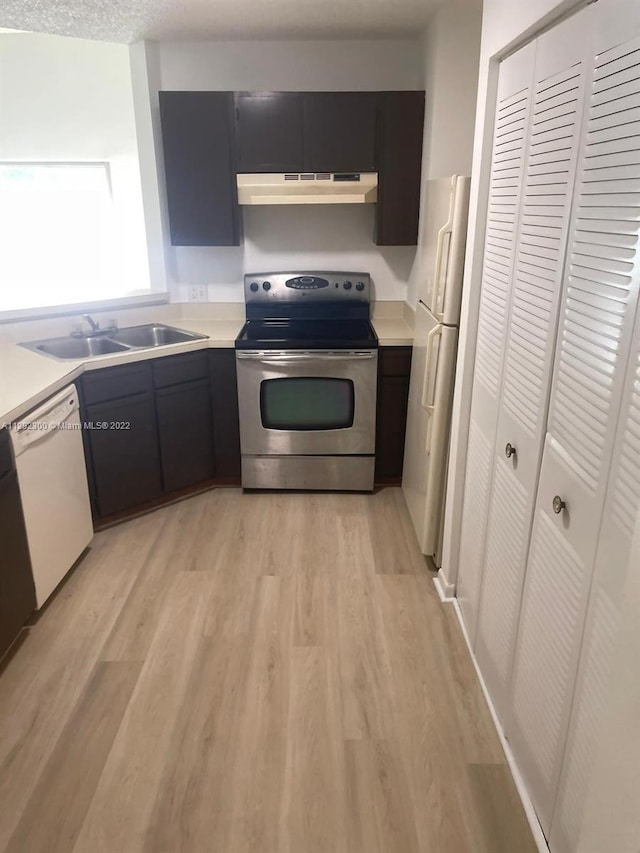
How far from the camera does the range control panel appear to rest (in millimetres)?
3594

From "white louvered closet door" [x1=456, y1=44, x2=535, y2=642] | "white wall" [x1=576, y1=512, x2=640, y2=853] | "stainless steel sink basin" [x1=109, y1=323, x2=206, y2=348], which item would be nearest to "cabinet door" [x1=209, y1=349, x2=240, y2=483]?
"stainless steel sink basin" [x1=109, y1=323, x2=206, y2=348]

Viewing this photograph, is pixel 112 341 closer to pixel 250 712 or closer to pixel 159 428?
pixel 159 428

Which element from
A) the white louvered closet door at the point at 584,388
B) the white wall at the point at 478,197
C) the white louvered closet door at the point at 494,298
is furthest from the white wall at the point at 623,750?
the white wall at the point at 478,197

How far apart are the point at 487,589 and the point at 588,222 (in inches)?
48.6

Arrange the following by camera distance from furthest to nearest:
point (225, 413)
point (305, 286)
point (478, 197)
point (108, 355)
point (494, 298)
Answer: point (305, 286) < point (225, 413) < point (108, 355) < point (478, 197) < point (494, 298)

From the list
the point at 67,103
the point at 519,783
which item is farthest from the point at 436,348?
the point at 67,103

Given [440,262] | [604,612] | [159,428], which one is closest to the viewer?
[604,612]

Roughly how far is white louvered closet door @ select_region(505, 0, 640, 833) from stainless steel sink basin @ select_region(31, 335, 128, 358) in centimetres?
237

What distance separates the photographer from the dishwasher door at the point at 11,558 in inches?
80.7

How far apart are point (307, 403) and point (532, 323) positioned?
1825 mm

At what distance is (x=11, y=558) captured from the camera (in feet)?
6.93

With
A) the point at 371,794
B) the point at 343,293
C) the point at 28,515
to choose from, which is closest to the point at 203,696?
the point at 371,794

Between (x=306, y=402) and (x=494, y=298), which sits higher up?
(x=494, y=298)

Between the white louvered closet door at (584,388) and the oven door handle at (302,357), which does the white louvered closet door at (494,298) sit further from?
the oven door handle at (302,357)
